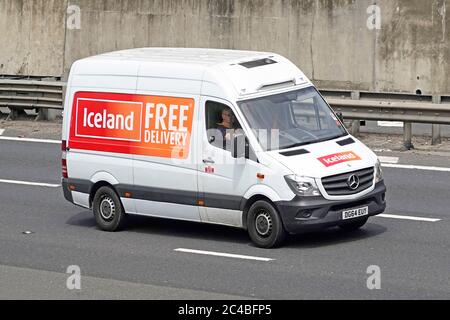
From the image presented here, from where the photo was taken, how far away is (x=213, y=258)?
14.0 meters

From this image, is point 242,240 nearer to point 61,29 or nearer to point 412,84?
point 412,84

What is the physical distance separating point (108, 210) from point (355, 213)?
3276 mm

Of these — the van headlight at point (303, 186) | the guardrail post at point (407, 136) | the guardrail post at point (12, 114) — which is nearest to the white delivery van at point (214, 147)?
the van headlight at point (303, 186)

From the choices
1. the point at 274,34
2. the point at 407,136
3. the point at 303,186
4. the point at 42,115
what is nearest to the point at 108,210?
the point at 303,186

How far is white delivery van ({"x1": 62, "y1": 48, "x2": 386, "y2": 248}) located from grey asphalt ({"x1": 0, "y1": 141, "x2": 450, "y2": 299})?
339 mm

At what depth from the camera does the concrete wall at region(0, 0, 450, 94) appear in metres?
22.1

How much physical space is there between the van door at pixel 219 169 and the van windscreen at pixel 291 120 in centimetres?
26

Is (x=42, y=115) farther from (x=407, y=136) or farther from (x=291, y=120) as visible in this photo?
(x=291, y=120)

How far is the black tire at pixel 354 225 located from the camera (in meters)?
14.7

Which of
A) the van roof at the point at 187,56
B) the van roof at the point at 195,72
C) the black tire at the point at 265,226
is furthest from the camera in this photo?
the van roof at the point at 187,56

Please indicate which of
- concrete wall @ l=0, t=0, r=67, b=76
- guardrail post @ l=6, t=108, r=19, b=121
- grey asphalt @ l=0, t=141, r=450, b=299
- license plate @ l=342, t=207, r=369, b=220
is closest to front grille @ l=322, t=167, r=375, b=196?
license plate @ l=342, t=207, r=369, b=220

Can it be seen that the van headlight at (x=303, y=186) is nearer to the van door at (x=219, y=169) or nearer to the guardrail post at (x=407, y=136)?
the van door at (x=219, y=169)

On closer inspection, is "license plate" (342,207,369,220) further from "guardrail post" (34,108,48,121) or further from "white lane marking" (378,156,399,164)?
"guardrail post" (34,108,48,121)

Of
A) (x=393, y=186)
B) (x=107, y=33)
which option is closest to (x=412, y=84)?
(x=393, y=186)
